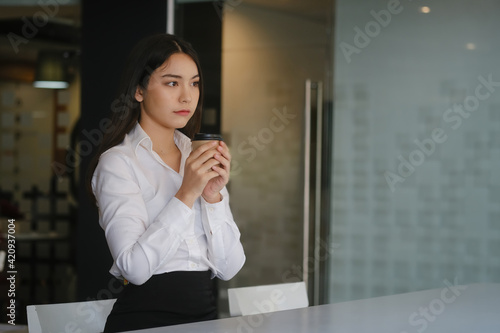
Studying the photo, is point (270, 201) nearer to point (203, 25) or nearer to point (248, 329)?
point (203, 25)

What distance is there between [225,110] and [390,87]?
1.12 metres

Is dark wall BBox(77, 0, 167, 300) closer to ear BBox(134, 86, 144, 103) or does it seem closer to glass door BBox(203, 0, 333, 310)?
glass door BBox(203, 0, 333, 310)

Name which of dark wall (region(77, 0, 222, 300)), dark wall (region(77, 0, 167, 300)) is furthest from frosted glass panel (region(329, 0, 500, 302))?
dark wall (region(77, 0, 167, 300))

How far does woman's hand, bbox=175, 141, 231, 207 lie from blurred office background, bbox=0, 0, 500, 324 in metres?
2.35

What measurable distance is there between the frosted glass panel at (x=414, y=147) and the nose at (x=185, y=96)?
2.30 m

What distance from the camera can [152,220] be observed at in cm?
204

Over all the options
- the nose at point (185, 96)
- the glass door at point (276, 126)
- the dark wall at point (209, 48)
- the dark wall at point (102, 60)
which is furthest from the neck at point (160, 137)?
the dark wall at point (102, 60)

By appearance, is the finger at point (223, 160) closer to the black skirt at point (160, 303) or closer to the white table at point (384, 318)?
the black skirt at point (160, 303)

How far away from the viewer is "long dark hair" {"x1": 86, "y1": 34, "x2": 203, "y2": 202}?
212cm

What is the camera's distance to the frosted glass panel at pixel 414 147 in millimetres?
3963

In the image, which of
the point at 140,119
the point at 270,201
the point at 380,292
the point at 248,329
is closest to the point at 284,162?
the point at 270,201

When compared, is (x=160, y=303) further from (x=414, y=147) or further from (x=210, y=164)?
(x=414, y=147)

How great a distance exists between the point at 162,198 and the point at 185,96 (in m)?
0.33

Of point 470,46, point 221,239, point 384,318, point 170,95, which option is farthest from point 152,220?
point 470,46
